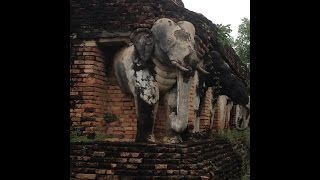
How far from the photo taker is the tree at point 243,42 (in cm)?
2247

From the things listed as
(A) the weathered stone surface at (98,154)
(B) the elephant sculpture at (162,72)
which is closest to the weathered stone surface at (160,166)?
(B) the elephant sculpture at (162,72)

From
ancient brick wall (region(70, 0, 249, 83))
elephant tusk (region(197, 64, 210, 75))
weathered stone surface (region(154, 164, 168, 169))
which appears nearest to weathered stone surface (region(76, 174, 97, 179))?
weathered stone surface (region(154, 164, 168, 169))

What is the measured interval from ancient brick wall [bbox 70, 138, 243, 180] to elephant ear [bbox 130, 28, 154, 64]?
4.39ft

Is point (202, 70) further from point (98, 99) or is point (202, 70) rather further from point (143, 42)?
point (98, 99)

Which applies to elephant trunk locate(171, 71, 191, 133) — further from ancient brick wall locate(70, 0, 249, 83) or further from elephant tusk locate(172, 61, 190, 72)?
ancient brick wall locate(70, 0, 249, 83)

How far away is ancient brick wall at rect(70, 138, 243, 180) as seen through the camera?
5754 millimetres

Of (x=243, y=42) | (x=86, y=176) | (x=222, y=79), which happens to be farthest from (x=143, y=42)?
(x=243, y=42)

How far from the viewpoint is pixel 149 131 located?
6262 millimetres

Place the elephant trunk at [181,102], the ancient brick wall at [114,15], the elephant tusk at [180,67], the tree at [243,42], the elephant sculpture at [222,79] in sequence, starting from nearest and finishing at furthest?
the elephant tusk at [180,67], the elephant trunk at [181,102], the ancient brick wall at [114,15], the elephant sculpture at [222,79], the tree at [243,42]

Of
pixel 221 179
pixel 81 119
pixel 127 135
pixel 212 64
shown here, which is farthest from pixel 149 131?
pixel 212 64

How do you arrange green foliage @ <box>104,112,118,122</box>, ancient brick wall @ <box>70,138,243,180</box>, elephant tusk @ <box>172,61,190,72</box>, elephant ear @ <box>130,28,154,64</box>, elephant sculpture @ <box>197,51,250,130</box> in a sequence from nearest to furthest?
ancient brick wall @ <box>70,138,243,180</box> → elephant tusk @ <box>172,61,190,72</box> → elephant ear @ <box>130,28,154,64</box> → green foliage @ <box>104,112,118,122</box> → elephant sculpture @ <box>197,51,250,130</box>

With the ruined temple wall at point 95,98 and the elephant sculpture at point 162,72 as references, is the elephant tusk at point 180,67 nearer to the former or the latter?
the elephant sculpture at point 162,72

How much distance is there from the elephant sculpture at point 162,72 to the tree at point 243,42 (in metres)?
16.0
